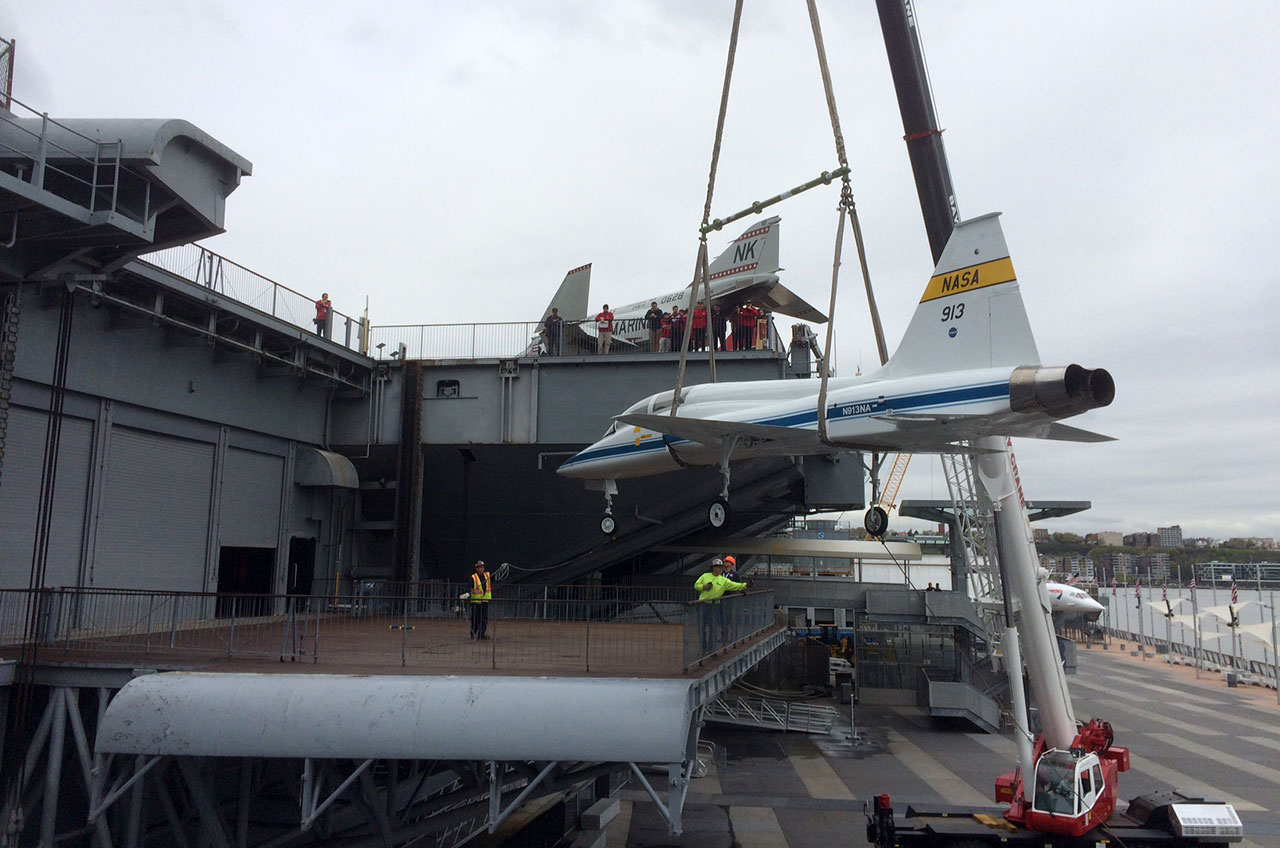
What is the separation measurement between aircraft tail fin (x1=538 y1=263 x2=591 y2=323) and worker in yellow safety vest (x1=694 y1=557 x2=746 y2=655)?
20567 millimetres

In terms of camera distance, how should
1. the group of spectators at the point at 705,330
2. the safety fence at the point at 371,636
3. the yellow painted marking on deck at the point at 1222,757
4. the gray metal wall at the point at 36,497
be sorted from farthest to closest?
the group of spectators at the point at 705,330
the yellow painted marking on deck at the point at 1222,757
the gray metal wall at the point at 36,497
the safety fence at the point at 371,636

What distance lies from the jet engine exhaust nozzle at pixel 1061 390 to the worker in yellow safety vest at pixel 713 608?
18.0 ft

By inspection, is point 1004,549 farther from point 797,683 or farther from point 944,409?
point 797,683

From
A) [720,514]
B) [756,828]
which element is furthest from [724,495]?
[756,828]

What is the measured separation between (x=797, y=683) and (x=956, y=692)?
11877mm

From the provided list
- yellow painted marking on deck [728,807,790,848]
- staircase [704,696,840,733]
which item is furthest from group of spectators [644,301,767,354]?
yellow painted marking on deck [728,807,790,848]

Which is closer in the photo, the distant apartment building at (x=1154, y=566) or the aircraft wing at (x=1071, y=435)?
the aircraft wing at (x=1071, y=435)

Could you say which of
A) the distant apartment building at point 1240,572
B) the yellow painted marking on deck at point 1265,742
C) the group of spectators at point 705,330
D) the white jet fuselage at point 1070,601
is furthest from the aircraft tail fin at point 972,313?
A: the distant apartment building at point 1240,572

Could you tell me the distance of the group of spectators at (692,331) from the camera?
2878 centimetres

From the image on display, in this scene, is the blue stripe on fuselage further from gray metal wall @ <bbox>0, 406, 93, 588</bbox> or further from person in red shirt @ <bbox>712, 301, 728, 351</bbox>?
gray metal wall @ <bbox>0, 406, 93, 588</bbox>

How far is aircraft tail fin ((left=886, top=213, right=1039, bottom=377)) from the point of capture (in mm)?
13266

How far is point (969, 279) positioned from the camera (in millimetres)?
13797

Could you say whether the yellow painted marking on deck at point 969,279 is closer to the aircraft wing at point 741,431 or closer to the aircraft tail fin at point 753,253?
the aircraft wing at point 741,431

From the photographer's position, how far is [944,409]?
523 inches
